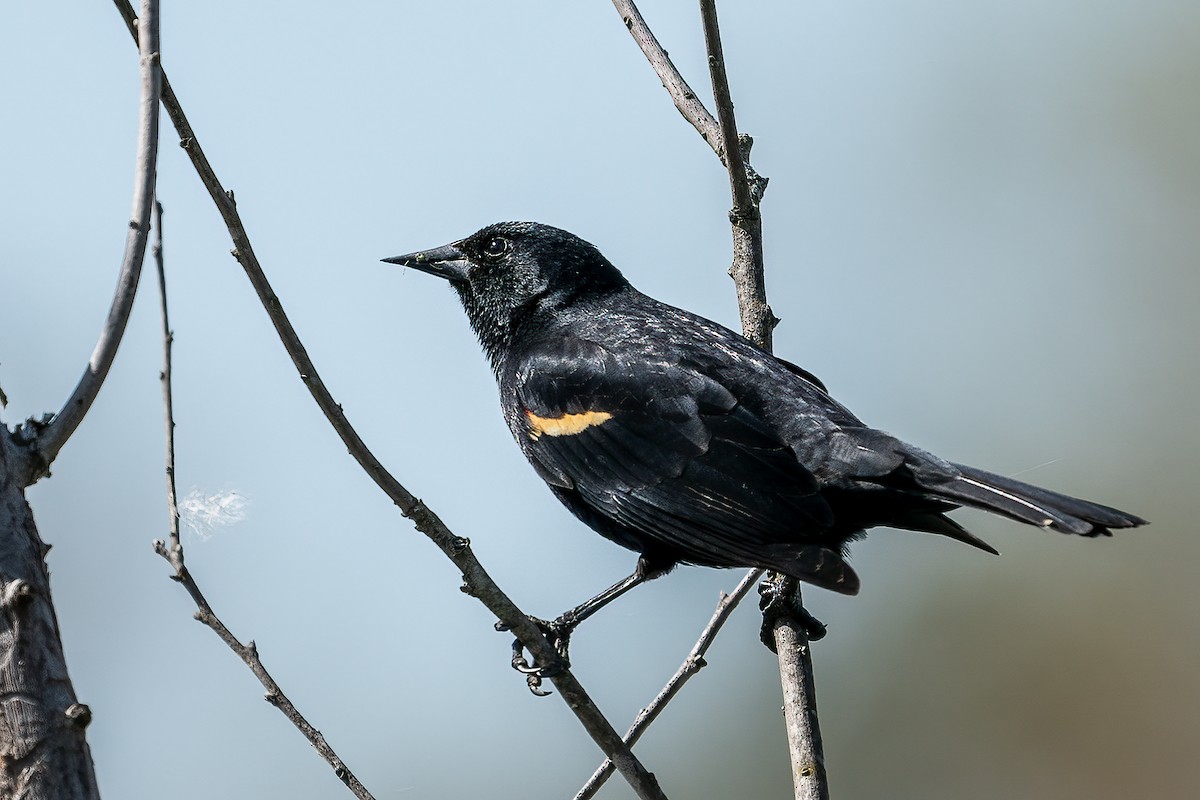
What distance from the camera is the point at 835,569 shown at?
2.95 metres

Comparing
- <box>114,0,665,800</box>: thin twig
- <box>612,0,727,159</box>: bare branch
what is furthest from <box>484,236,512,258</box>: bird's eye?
<box>114,0,665,800</box>: thin twig

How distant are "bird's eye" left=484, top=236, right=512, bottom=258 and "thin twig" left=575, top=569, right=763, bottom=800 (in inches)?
64.1

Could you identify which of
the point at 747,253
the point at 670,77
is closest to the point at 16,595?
the point at 747,253

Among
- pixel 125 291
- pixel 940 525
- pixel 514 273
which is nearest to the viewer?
pixel 125 291

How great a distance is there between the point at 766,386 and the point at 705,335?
1.02ft

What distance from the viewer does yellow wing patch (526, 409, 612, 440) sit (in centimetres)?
369

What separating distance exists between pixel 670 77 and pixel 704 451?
1.24 metres

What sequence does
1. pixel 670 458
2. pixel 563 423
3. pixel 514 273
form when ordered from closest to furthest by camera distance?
1. pixel 670 458
2. pixel 563 423
3. pixel 514 273

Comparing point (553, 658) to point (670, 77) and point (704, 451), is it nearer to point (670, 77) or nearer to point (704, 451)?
point (704, 451)

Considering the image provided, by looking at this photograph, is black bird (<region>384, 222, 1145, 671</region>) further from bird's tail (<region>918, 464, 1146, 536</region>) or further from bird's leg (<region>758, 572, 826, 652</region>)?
bird's leg (<region>758, 572, 826, 652</region>)

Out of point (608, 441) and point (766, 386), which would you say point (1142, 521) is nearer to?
point (766, 386)

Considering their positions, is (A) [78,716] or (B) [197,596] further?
(B) [197,596]

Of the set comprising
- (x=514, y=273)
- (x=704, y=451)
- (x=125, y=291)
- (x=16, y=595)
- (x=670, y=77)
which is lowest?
(x=16, y=595)

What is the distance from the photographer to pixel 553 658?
9.05ft
